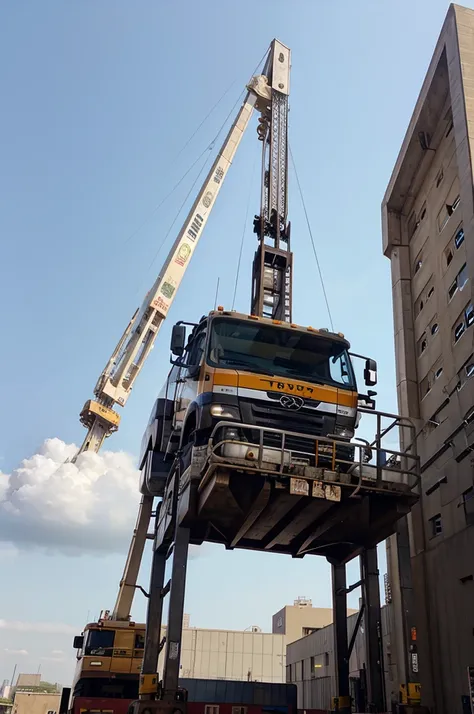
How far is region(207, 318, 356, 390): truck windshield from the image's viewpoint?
36.4 feet

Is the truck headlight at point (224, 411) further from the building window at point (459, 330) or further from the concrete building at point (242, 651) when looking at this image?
the concrete building at point (242, 651)

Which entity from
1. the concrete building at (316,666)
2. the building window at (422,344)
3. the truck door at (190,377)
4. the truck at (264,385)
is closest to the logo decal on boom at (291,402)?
the truck at (264,385)

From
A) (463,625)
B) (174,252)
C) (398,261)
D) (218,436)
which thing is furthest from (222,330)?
(174,252)

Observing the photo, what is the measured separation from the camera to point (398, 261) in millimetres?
21453

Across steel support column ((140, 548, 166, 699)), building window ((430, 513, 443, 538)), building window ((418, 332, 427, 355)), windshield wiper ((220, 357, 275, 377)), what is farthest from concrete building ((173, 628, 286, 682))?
windshield wiper ((220, 357, 275, 377))

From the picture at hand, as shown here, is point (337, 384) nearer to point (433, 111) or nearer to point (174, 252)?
point (433, 111)

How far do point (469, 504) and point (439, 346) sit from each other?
5.22 m

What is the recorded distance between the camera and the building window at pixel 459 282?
16.6m

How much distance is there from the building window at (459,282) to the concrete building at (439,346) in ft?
0.14

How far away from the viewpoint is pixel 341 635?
12.9 m

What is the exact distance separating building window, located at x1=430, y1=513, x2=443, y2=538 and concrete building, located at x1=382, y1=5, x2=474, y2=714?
0.04 meters

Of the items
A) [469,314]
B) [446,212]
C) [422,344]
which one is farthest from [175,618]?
[446,212]

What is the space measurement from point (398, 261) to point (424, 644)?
40.5 feet

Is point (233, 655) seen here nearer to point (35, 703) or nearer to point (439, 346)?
point (35, 703)
